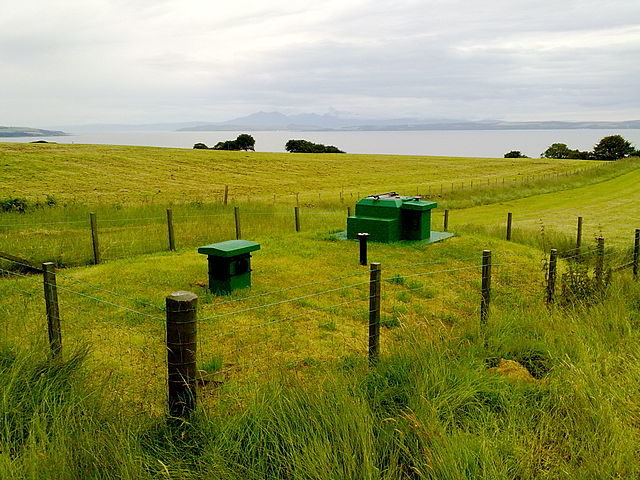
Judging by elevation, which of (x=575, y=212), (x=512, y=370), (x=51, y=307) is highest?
(x=51, y=307)

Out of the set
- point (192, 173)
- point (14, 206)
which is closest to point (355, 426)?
point (14, 206)

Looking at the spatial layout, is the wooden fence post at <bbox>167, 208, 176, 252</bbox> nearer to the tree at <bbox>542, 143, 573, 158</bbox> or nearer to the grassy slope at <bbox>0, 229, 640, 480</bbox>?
the grassy slope at <bbox>0, 229, 640, 480</bbox>

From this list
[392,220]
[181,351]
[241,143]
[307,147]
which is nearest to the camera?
[181,351]

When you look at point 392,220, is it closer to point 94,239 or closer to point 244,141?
point 94,239

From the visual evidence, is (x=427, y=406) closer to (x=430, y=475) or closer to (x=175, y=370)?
(x=430, y=475)

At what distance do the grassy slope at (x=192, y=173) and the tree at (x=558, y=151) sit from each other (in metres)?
37.3

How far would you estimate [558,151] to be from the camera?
94562 millimetres

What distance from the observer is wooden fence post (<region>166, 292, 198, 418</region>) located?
3.45 meters

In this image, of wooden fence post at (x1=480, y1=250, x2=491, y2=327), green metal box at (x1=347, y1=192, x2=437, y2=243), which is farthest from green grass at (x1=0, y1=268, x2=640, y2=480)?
green metal box at (x1=347, y1=192, x2=437, y2=243)

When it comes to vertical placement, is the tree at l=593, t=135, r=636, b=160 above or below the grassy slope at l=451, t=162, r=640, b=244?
above

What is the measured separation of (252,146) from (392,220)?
7860 cm

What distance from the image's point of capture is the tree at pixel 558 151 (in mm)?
93800

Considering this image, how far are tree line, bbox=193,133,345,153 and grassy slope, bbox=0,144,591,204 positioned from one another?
30.7 m

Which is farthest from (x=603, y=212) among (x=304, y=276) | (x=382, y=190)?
(x=304, y=276)
